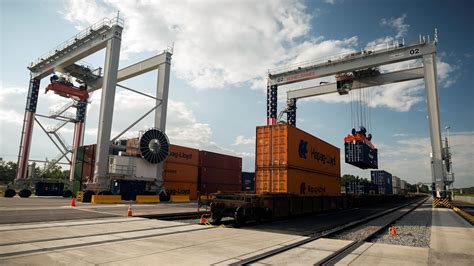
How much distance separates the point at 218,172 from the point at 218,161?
1367 mm

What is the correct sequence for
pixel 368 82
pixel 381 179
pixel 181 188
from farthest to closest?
1. pixel 381 179
2. pixel 181 188
3. pixel 368 82

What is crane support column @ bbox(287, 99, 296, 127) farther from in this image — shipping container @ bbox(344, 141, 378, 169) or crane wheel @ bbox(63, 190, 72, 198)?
crane wheel @ bbox(63, 190, 72, 198)

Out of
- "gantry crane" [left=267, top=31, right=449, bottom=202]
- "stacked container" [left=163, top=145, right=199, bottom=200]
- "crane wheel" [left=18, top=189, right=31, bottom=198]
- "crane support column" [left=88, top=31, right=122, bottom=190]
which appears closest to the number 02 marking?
"gantry crane" [left=267, top=31, right=449, bottom=202]

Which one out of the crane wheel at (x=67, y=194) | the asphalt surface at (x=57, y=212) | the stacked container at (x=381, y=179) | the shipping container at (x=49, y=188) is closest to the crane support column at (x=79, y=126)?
the shipping container at (x=49, y=188)

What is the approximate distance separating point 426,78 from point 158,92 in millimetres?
26575

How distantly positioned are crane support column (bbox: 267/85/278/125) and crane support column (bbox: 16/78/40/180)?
2830 centimetres

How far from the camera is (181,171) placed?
103 feet

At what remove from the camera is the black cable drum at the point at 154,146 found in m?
27.1

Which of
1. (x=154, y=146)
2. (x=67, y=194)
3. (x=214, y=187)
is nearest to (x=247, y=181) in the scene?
(x=214, y=187)

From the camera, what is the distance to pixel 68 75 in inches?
1435

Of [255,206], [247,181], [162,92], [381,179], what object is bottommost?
[255,206]

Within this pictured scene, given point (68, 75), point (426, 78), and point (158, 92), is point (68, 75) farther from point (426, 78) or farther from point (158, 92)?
point (426, 78)

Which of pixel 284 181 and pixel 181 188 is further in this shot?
pixel 181 188

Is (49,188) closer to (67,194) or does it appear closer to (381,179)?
(67,194)
